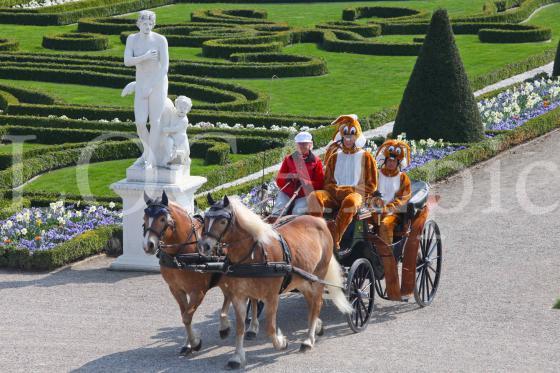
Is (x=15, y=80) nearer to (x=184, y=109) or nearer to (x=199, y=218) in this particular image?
(x=184, y=109)

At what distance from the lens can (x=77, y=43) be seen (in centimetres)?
3362

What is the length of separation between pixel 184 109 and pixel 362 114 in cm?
1041

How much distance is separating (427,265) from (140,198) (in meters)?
3.77

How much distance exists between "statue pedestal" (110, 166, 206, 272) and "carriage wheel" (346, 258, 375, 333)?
316 centimetres

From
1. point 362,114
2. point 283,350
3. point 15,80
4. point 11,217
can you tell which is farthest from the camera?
point 15,80

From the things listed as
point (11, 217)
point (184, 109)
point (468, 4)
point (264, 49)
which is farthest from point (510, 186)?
point (468, 4)

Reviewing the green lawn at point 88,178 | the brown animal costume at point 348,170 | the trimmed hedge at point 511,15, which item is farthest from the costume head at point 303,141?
the trimmed hedge at point 511,15

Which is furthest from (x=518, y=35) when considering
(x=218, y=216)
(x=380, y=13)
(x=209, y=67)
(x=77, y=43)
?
(x=218, y=216)

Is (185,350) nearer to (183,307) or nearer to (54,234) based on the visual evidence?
(183,307)

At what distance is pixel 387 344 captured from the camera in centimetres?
1106

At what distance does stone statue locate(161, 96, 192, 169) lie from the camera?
14.2m

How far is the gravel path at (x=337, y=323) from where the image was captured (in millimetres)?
10461

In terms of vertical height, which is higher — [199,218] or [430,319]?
[199,218]

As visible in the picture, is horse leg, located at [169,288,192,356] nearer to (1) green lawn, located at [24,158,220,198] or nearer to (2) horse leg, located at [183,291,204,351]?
(2) horse leg, located at [183,291,204,351]
